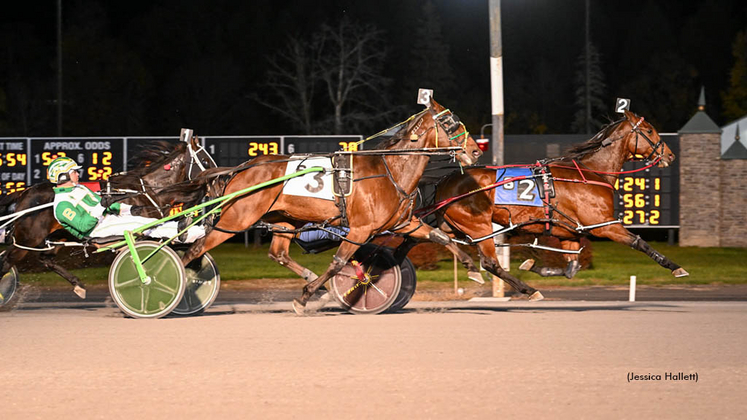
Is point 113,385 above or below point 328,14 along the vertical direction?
below

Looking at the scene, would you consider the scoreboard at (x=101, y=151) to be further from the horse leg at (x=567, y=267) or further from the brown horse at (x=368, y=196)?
the brown horse at (x=368, y=196)

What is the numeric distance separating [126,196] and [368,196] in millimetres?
2727

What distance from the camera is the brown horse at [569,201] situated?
1050 cm

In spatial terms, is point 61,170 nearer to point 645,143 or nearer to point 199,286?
point 199,286

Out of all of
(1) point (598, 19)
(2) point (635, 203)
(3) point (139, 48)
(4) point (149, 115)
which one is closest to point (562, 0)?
(1) point (598, 19)

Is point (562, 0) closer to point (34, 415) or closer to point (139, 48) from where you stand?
point (139, 48)

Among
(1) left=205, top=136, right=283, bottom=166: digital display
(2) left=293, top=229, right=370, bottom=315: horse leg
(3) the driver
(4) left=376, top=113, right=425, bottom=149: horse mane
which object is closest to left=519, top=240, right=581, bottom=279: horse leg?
(4) left=376, top=113, right=425, bottom=149: horse mane

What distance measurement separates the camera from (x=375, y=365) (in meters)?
6.89

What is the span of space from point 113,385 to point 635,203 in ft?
45.4

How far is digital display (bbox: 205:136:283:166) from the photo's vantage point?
18703mm

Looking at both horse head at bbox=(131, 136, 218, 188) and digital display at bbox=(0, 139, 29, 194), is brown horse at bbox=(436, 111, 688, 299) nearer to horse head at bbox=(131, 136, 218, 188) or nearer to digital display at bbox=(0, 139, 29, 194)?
horse head at bbox=(131, 136, 218, 188)

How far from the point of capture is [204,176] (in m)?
10.4

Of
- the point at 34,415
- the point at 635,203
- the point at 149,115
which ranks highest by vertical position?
the point at 149,115

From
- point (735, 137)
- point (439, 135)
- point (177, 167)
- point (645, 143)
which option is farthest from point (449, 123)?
point (735, 137)
